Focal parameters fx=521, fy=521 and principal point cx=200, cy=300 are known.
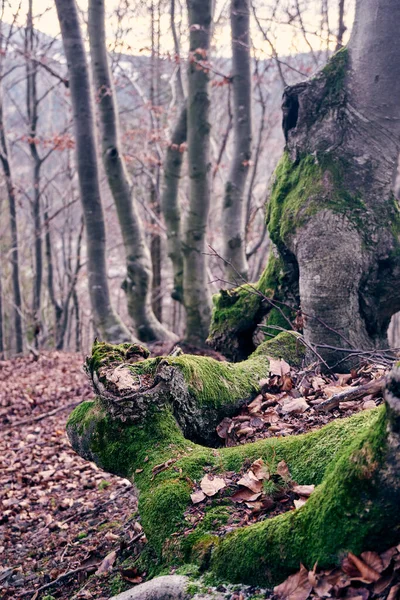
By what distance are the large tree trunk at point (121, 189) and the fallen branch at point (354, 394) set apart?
24.7 feet

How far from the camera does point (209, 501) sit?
9.44 feet

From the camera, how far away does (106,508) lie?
16.4 feet

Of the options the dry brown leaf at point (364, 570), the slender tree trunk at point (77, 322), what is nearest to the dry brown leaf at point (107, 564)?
the dry brown leaf at point (364, 570)

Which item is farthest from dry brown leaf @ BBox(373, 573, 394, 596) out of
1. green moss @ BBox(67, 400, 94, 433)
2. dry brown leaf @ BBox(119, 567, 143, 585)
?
green moss @ BBox(67, 400, 94, 433)

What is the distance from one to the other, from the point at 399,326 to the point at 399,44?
19.7 m

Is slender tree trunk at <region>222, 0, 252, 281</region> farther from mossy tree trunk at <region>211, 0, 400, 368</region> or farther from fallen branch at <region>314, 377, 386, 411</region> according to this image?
fallen branch at <region>314, 377, 386, 411</region>

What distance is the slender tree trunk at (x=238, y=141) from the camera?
9.58m

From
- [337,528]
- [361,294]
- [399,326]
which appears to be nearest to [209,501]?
[337,528]

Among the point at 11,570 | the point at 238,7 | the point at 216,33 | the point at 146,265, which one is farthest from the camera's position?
the point at 216,33

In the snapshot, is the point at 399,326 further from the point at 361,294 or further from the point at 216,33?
the point at 361,294

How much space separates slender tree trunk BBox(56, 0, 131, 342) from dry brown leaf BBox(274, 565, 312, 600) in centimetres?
765

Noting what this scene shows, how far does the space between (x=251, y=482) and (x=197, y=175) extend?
746 cm

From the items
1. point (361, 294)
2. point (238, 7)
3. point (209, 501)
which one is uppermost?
point (238, 7)

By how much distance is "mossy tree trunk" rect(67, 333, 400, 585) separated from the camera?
2068mm
